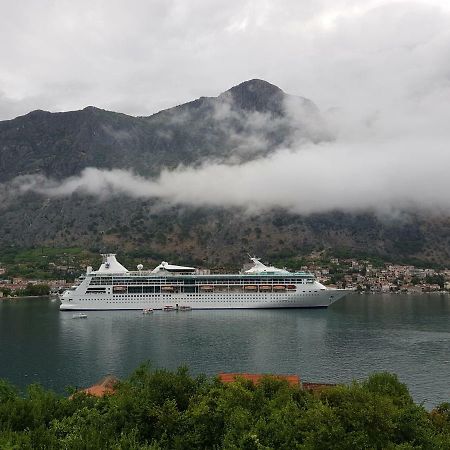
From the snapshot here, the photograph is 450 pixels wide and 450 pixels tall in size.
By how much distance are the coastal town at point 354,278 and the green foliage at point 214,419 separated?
417ft

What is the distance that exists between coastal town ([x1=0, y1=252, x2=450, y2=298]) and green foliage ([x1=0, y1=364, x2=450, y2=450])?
12701 centimetres

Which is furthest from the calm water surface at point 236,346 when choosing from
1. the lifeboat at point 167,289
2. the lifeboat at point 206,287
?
the lifeboat at point 167,289

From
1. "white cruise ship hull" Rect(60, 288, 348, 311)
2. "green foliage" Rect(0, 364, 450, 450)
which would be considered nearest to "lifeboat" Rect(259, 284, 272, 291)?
"white cruise ship hull" Rect(60, 288, 348, 311)

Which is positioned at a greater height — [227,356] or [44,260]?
[44,260]

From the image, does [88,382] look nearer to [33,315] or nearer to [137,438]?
[137,438]

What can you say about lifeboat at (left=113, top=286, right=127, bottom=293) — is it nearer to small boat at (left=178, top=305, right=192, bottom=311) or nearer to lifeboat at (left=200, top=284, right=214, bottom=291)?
small boat at (left=178, top=305, right=192, bottom=311)

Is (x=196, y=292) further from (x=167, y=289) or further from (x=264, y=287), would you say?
(x=264, y=287)

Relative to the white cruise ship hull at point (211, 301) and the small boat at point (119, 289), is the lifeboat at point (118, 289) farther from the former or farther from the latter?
the white cruise ship hull at point (211, 301)

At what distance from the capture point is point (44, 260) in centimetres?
18500

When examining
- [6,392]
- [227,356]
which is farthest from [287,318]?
[6,392]

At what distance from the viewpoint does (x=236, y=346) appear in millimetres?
54656

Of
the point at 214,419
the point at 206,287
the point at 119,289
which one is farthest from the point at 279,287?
the point at 214,419

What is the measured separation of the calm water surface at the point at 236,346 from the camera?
42375 millimetres

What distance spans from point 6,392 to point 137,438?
901cm
